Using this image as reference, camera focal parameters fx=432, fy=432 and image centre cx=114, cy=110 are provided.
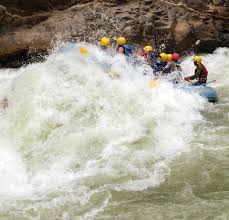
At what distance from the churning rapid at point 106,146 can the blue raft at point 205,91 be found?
0.43 ft

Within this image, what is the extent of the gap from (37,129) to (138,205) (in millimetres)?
2679

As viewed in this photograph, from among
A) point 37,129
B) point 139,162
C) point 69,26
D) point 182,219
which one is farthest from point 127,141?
point 69,26

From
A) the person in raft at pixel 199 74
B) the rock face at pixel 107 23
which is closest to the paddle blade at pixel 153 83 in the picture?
the person in raft at pixel 199 74

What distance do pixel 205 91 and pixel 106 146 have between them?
9.80 ft

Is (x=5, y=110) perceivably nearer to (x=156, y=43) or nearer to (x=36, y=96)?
(x=36, y=96)

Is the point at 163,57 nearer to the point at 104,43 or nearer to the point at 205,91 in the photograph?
the point at 205,91

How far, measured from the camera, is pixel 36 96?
798cm

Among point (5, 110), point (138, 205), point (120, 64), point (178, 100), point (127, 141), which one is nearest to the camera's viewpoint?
point (138, 205)

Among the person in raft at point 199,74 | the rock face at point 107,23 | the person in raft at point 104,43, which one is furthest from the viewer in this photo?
the rock face at point 107,23

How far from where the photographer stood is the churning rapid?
17.1ft

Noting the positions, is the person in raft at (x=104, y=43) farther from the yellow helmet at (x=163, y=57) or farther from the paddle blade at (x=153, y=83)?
the paddle blade at (x=153, y=83)

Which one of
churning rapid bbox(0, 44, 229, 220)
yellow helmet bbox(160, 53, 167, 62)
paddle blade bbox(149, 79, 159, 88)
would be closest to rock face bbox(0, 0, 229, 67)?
churning rapid bbox(0, 44, 229, 220)

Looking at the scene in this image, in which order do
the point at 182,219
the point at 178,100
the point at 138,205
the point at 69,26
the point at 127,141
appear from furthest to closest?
the point at 69,26 < the point at 178,100 < the point at 127,141 < the point at 138,205 < the point at 182,219

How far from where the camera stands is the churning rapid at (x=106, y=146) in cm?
520
